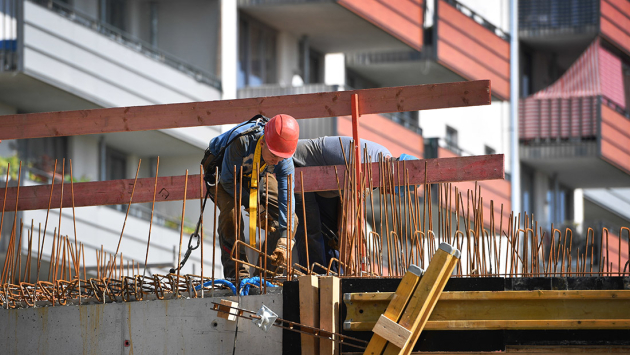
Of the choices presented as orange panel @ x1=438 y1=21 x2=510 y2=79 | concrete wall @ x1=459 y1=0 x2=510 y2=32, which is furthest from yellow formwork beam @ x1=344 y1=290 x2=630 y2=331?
concrete wall @ x1=459 y1=0 x2=510 y2=32

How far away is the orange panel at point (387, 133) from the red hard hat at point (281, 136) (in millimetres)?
13155

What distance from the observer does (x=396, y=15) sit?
25.0m

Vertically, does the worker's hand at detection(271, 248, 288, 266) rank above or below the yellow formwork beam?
above

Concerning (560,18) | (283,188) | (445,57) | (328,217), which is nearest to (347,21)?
(445,57)

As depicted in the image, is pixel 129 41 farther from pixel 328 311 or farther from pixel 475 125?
pixel 328 311

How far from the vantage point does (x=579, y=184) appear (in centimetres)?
3338

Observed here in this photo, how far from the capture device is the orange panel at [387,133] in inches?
871

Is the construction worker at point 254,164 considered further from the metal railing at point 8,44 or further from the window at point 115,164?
the window at point 115,164

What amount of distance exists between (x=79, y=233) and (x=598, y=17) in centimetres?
1761

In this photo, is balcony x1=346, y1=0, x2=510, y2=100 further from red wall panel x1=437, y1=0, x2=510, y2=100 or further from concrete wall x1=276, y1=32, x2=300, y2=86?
concrete wall x1=276, y1=32, x2=300, y2=86

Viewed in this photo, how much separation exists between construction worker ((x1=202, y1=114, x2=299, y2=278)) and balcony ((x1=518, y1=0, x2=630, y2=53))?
23.0 meters

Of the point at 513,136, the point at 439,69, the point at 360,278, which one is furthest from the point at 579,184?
the point at 360,278

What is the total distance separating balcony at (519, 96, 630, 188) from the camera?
2969 cm

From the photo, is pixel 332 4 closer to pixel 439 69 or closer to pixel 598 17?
pixel 439 69
